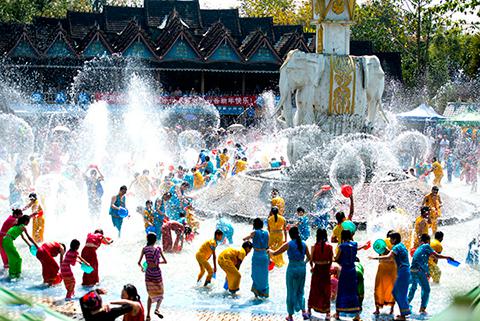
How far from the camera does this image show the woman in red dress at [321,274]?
766 centimetres

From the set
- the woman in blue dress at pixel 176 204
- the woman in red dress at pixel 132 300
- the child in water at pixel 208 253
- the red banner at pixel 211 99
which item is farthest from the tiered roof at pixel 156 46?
the woman in red dress at pixel 132 300

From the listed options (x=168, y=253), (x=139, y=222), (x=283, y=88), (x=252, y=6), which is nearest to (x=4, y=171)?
(x=139, y=222)

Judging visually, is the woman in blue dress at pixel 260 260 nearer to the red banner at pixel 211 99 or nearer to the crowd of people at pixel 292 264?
the crowd of people at pixel 292 264

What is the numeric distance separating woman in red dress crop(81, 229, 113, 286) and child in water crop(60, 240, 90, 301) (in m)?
0.37

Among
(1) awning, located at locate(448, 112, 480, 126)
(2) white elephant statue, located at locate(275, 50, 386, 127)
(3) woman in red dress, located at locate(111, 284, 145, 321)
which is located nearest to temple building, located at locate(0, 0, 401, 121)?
(1) awning, located at locate(448, 112, 480, 126)

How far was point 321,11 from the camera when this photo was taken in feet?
50.5

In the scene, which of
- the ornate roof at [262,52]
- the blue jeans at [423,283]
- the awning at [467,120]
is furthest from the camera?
the ornate roof at [262,52]

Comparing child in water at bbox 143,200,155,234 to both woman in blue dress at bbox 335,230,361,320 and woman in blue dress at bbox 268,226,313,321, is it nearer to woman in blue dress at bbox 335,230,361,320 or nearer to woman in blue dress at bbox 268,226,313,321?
woman in blue dress at bbox 268,226,313,321

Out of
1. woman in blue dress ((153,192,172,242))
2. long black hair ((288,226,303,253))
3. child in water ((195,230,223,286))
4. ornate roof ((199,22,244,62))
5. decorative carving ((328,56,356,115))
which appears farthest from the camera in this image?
ornate roof ((199,22,244,62))

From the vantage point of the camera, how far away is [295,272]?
7844 mm

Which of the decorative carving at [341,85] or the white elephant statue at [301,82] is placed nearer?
the white elephant statue at [301,82]

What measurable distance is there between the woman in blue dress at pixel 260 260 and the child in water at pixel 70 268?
2.02 metres

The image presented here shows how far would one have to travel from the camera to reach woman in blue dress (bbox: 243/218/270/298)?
8539mm

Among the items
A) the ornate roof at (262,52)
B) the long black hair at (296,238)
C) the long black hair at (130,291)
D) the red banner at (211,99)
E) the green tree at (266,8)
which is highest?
the green tree at (266,8)
